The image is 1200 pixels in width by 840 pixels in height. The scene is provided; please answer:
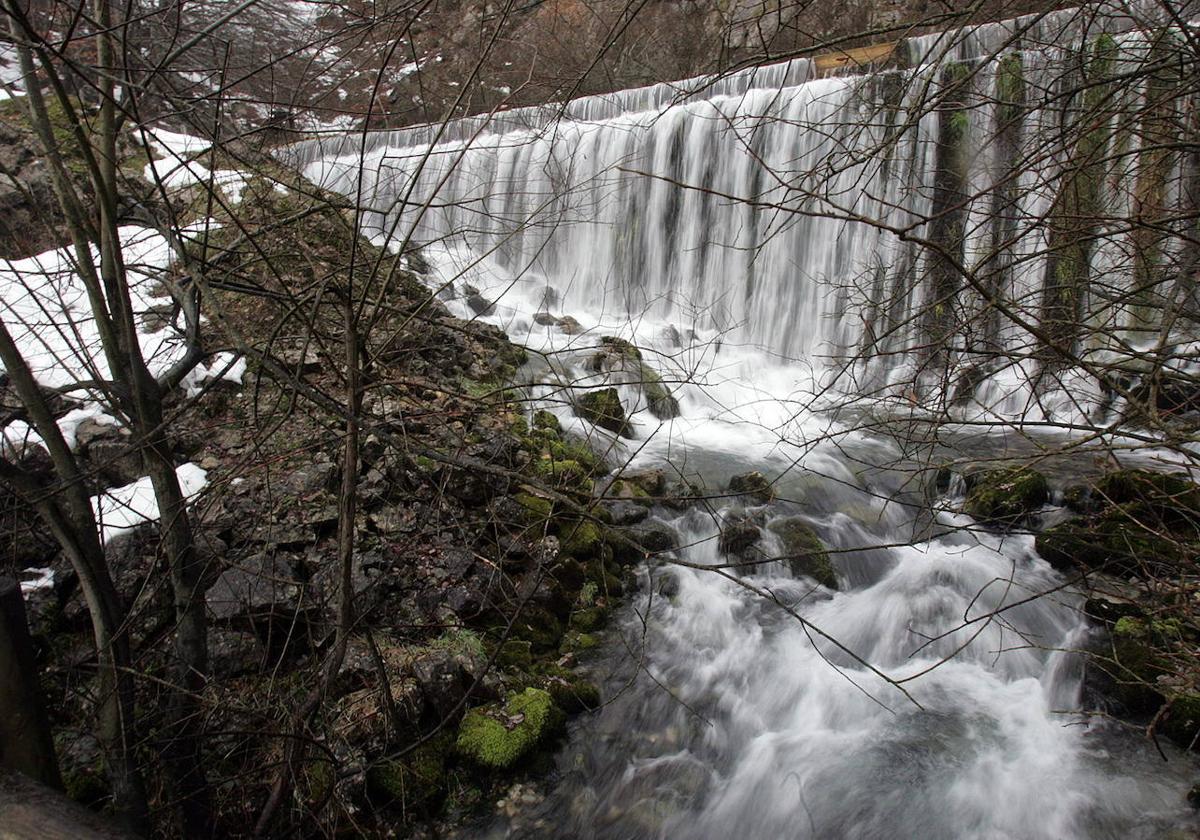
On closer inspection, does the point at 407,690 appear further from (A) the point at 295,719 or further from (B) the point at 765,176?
(B) the point at 765,176

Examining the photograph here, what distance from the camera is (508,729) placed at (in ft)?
14.4

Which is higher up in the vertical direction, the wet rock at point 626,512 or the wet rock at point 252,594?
the wet rock at point 626,512

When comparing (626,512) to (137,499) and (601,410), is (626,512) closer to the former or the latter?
(137,499)

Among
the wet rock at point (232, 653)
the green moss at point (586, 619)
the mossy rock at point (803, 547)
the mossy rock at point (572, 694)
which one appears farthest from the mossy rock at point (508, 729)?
the mossy rock at point (803, 547)

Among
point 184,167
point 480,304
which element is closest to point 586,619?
point 480,304

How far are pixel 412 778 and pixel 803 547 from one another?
4037 millimetres

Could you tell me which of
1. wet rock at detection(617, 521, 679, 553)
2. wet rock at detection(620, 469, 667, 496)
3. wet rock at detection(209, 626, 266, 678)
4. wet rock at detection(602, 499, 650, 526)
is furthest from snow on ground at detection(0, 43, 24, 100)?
wet rock at detection(620, 469, 667, 496)

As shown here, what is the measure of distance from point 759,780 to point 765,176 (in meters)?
9.88

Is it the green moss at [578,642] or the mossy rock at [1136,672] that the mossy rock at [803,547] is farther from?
the mossy rock at [1136,672]

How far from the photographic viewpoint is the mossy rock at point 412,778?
396 centimetres

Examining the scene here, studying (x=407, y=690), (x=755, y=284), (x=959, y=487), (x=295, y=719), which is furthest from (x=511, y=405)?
(x=755, y=284)

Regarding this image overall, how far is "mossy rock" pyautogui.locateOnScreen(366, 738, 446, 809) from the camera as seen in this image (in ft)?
13.0

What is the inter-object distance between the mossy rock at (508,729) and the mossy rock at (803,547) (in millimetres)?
2676

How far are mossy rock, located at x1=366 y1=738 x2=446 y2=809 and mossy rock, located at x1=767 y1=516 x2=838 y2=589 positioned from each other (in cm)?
338
